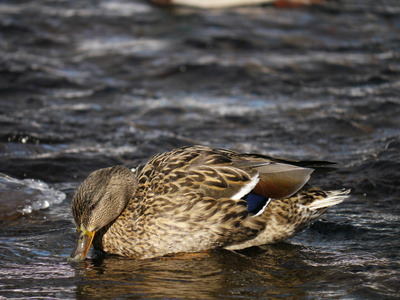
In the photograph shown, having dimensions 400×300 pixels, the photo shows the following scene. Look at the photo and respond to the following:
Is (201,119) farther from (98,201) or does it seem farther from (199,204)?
(98,201)

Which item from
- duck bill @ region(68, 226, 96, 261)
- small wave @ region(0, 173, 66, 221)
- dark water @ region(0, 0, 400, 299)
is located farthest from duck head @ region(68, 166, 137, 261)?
small wave @ region(0, 173, 66, 221)

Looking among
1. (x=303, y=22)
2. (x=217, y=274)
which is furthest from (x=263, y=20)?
(x=217, y=274)

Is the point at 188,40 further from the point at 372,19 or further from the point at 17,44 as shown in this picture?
the point at 372,19

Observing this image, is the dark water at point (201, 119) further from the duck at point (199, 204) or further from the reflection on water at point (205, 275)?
the duck at point (199, 204)

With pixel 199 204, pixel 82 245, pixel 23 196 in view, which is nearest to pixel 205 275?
pixel 199 204

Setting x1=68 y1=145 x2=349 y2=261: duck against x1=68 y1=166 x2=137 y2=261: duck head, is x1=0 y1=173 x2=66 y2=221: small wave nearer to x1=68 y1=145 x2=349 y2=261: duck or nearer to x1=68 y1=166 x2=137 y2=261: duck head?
x1=68 y1=145 x2=349 y2=261: duck

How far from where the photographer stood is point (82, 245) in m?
5.48

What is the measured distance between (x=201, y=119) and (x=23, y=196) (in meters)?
3.50

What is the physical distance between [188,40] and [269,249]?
824cm

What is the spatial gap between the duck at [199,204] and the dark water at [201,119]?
0.20 m

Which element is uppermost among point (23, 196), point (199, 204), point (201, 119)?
point (199, 204)

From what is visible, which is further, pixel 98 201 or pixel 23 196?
pixel 23 196

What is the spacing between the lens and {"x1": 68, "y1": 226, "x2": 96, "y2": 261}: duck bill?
17.9ft

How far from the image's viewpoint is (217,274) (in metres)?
5.34
